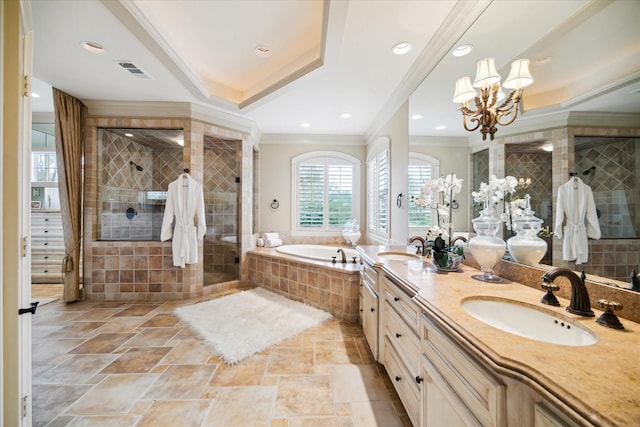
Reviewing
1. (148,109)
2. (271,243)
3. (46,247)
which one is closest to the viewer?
(148,109)

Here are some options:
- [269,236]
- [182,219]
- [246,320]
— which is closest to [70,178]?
[182,219]

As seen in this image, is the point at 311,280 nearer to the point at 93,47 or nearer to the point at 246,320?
the point at 246,320

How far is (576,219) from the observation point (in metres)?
1.15

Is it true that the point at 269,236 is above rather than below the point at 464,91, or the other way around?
below

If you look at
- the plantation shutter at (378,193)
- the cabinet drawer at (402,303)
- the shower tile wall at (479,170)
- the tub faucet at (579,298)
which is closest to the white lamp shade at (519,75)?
the shower tile wall at (479,170)

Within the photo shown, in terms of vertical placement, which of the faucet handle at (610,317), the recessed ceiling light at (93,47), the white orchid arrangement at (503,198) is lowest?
the faucet handle at (610,317)

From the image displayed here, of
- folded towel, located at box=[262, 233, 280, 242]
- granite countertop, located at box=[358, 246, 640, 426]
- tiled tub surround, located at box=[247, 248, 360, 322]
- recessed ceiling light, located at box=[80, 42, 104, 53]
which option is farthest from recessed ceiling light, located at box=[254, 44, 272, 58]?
folded towel, located at box=[262, 233, 280, 242]

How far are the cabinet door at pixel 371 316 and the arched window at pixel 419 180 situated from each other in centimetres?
86

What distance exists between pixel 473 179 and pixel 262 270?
3102 mm

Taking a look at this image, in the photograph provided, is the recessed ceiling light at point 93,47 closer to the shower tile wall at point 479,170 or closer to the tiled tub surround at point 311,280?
the tiled tub surround at point 311,280

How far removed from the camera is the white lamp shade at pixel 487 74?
1.51m

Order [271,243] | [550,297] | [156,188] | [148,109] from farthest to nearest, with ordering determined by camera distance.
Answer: [271,243], [156,188], [148,109], [550,297]

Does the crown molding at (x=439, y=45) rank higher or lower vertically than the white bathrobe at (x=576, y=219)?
higher

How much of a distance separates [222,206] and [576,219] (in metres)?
4.18
